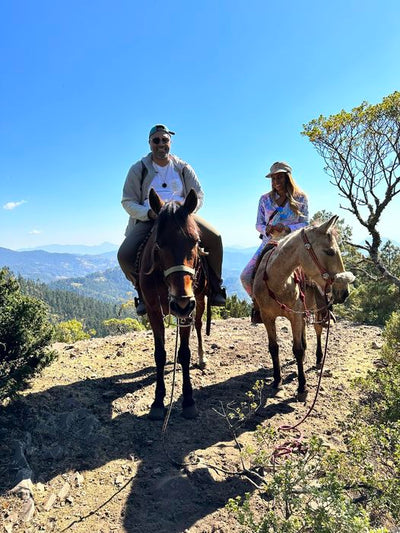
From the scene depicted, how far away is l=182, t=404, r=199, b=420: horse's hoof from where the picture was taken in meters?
4.64

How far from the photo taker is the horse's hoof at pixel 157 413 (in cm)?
455

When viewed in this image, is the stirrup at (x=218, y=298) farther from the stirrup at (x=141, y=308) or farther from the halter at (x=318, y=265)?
the halter at (x=318, y=265)

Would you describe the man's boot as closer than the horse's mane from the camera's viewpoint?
No

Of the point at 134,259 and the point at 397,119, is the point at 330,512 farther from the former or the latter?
the point at 397,119

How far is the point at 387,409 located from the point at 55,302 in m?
214

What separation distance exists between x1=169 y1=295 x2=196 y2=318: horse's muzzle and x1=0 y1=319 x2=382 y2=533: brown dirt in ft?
4.83

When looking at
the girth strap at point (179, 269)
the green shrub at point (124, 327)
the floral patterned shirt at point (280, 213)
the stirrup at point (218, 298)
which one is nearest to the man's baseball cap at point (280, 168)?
the floral patterned shirt at point (280, 213)

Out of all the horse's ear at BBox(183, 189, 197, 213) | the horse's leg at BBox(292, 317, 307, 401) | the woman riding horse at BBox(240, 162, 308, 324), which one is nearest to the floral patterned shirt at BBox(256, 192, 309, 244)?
the woman riding horse at BBox(240, 162, 308, 324)

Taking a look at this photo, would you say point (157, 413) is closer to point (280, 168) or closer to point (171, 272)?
point (171, 272)

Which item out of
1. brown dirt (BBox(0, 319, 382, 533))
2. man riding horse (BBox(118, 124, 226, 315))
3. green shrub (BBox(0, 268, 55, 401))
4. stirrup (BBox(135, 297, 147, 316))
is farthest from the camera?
stirrup (BBox(135, 297, 147, 316))

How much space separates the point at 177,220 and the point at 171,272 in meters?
0.63

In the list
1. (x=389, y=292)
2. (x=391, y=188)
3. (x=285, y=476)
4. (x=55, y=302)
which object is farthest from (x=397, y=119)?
(x=55, y=302)

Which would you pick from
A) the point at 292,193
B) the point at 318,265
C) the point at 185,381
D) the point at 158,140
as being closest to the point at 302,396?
the point at 185,381

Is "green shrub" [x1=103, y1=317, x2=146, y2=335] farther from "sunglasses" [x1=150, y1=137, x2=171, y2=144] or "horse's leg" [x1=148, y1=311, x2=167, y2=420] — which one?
"sunglasses" [x1=150, y1=137, x2=171, y2=144]
